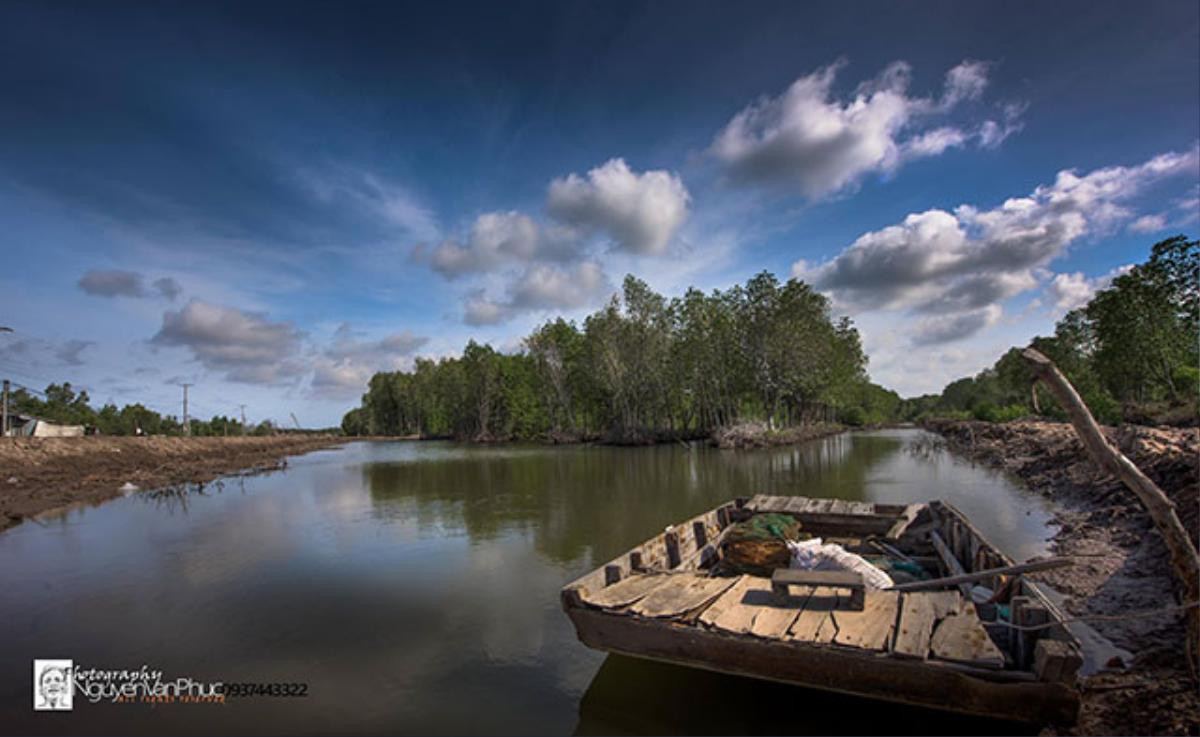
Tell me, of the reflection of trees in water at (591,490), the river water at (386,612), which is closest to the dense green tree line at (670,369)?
the reflection of trees in water at (591,490)

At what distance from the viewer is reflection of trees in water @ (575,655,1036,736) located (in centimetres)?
500

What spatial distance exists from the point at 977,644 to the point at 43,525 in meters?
23.1

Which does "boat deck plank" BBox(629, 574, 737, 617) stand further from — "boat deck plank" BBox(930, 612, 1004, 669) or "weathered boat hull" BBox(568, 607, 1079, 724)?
"boat deck plank" BBox(930, 612, 1004, 669)

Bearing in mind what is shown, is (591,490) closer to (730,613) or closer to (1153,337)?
(730,613)

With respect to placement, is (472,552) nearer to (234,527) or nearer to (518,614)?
(518,614)

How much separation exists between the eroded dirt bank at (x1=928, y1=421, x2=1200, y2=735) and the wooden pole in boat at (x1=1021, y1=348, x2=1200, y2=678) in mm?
541

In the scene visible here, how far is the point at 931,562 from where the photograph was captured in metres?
8.73

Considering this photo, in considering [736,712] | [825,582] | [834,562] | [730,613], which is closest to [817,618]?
[825,582]

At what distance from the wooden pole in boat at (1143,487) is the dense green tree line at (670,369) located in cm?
4311

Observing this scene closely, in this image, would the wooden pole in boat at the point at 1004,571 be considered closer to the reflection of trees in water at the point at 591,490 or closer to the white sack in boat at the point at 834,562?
the white sack in boat at the point at 834,562

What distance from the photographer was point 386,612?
891 cm

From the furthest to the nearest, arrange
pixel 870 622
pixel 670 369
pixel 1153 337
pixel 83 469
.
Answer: pixel 670 369
pixel 1153 337
pixel 83 469
pixel 870 622

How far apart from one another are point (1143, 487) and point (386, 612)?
30.6 feet

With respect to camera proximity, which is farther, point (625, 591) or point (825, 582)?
point (625, 591)
